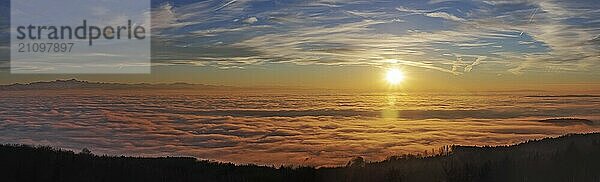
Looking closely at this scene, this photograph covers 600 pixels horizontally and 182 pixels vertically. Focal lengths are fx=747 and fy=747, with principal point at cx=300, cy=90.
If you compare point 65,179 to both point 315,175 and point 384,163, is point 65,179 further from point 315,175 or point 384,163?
point 384,163

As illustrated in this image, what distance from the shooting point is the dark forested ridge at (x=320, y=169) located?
10273 millimetres

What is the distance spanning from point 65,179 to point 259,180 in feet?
8.79

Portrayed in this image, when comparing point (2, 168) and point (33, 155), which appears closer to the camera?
point (2, 168)

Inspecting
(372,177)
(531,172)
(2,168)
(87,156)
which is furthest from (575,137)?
(2,168)

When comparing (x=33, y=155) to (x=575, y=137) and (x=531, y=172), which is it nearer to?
(x=531, y=172)

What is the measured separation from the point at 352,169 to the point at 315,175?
0.83 metres

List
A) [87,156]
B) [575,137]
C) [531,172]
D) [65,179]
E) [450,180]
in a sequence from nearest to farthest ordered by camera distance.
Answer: [65,179] < [450,180] < [531,172] < [87,156] < [575,137]

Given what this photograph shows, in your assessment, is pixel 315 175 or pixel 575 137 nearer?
pixel 315 175

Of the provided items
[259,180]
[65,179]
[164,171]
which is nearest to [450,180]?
[259,180]

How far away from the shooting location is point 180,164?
11906 mm

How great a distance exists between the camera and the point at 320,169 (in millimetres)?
11984

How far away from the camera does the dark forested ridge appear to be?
33.7ft

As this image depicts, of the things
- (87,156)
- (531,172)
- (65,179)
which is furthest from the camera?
(87,156)

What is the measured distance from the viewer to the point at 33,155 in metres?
11.5
